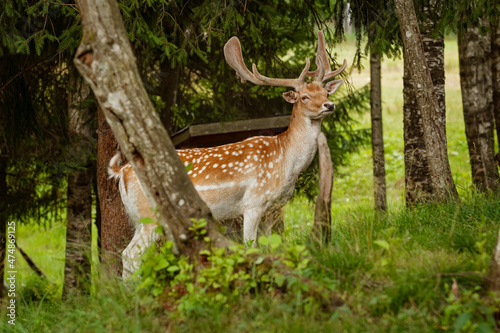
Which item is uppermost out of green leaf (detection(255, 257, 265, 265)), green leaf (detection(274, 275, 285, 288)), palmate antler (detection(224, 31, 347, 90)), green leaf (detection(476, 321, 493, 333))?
palmate antler (detection(224, 31, 347, 90))

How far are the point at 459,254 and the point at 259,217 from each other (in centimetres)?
265

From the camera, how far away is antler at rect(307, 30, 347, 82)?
699 cm

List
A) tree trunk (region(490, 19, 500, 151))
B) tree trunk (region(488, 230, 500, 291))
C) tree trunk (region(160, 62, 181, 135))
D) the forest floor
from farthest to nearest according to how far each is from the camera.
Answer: tree trunk (region(160, 62, 181, 135))
tree trunk (region(490, 19, 500, 151))
tree trunk (region(488, 230, 500, 291))
the forest floor

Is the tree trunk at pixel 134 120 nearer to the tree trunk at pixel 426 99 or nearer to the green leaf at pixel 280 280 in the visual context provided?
the green leaf at pixel 280 280

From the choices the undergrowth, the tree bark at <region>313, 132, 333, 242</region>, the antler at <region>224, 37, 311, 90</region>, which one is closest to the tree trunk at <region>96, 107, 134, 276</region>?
the antler at <region>224, 37, 311, 90</region>

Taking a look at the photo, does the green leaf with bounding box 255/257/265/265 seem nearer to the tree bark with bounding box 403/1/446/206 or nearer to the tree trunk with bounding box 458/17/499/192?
the tree bark with bounding box 403/1/446/206

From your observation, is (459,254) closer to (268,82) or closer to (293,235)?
(293,235)

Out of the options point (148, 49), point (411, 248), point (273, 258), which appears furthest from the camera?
point (148, 49)

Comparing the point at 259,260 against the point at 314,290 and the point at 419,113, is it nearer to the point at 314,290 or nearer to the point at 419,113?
the point at 314,290

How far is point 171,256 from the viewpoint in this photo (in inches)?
182

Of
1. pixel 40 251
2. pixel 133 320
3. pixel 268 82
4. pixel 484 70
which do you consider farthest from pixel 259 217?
pixel 40 251

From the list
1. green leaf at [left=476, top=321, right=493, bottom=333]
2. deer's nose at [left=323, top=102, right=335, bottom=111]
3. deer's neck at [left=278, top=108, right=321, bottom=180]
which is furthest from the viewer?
deer's neck at [left=278, top=108, right=321, bottom=180]

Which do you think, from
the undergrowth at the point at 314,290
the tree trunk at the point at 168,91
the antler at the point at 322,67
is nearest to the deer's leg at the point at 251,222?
the antler at the point at 322,67

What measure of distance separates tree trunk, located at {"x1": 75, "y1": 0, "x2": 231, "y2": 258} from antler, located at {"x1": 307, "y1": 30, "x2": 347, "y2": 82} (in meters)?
2.93
